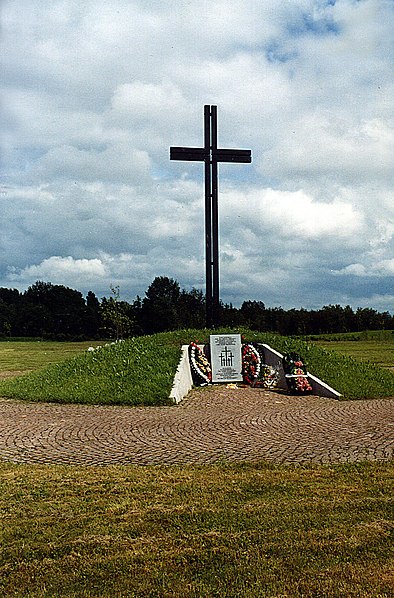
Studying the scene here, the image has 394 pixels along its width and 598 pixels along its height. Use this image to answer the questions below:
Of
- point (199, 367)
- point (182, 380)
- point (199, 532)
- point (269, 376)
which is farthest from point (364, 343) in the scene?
point (199, 532)

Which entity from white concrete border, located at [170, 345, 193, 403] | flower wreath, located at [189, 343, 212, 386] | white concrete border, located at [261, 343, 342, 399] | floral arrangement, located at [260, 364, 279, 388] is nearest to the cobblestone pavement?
white concrete border, located at [170, 345, 193, 403]

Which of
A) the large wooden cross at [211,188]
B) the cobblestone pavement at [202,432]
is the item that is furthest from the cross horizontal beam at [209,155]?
the cobblestone pavement at [202,432]

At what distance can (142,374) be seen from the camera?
542 inches

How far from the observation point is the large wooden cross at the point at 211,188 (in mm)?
17312

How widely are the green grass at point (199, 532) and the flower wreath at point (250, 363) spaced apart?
8.82m

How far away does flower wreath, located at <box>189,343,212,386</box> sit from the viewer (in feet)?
50.3

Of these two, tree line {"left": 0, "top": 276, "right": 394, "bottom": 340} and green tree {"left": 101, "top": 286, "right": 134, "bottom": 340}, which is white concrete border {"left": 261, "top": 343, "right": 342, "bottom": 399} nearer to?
tree line {"left": 0, "top": 276, "right": 394, "bottom": 340}

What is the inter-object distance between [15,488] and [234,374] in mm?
9847

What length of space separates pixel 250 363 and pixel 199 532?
11149mm

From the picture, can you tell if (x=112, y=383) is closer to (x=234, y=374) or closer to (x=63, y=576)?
(x=234, y=374)

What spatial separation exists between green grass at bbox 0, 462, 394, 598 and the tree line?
19.6 meters

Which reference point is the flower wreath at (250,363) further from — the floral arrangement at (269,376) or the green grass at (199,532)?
the green grass at (199,532)

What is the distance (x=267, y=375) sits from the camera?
15.3 m

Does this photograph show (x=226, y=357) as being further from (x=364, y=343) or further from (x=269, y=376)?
(x=364, y=343)
